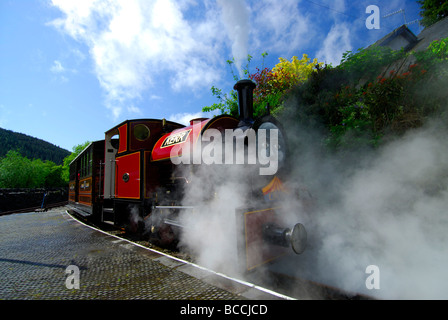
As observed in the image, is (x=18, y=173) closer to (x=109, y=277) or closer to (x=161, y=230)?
(x=161, y=230)

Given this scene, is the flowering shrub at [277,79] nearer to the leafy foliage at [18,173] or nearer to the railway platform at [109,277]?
the railway platform at [109,277]

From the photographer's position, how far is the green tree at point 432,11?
1799 cm

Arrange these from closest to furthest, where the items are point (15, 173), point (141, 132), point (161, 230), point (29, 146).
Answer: point (161, 230) → point (141, 132) → point (15, 173) → point (29, 146)

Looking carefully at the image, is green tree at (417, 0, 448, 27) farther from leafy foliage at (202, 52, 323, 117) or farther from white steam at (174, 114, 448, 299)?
white steam at (174, 114, 448, 299)

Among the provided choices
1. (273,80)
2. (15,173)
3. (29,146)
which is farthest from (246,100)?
(29,146)

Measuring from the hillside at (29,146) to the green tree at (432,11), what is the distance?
11455cm

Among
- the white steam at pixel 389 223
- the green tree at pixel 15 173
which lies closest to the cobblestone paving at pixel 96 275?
the white steam at pixel 389 223

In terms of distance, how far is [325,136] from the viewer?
21.6ft

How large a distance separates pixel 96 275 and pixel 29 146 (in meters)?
121

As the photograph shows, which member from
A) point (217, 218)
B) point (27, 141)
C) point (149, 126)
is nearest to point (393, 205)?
point (217, 218)

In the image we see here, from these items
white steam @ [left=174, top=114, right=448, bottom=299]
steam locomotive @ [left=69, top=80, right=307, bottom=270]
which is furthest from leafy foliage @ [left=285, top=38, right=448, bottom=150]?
steam locomotive @ [left=69, top=80, right=307, bottom=270]

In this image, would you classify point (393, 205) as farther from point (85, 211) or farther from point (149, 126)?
point (85, 211)

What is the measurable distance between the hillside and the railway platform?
109 m

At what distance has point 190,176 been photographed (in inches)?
162
